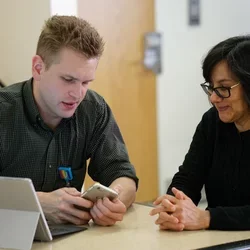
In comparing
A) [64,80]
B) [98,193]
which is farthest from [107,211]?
[64,80]

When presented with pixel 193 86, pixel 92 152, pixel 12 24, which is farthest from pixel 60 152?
pixel 193 86

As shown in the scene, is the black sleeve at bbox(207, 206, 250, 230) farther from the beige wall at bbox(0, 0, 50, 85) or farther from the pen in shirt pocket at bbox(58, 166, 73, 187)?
the beige wall at bbox(0, 0, 50, 85)

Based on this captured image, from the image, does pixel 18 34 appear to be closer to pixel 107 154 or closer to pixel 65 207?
pixel 107 154

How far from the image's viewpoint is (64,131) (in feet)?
7.24

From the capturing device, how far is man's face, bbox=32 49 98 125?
2.02 meters

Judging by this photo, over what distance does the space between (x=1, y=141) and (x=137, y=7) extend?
2413mm

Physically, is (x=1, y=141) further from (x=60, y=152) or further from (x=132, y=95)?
(x=132, y=95)

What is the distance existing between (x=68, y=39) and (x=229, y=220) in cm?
80

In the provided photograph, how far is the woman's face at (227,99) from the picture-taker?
204cm

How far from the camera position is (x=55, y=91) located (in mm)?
2076

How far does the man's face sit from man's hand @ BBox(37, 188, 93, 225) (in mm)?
324

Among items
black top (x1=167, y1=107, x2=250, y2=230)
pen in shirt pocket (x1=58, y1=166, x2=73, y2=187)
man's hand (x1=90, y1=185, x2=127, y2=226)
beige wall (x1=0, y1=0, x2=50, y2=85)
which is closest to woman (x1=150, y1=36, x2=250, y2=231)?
black top (x1=167, y1=107, x2=250, y2=230)

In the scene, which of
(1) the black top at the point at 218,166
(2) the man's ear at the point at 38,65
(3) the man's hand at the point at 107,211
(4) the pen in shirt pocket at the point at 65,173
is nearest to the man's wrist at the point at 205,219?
(1) the black top at the point at 218,166

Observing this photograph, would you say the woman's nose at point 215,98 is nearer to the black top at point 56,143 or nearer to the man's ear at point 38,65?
the black top at point 56,143
